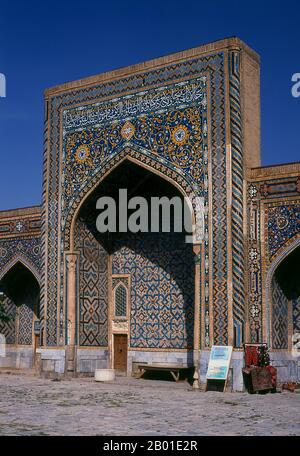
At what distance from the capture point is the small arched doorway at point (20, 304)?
15.0m

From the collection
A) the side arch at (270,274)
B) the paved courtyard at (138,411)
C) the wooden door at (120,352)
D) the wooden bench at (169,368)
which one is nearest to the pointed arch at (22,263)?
the wooden door at (120,352)

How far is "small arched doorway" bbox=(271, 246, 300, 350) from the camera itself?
10805 mm

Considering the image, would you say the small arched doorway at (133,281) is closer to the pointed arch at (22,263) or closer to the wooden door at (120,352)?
the wooden door at (120,352)

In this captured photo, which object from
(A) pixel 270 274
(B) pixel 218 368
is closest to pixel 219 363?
(B) pixel 218 368

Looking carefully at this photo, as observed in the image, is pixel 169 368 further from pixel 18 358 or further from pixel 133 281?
pixel 18 358

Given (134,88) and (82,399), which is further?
(134,88)

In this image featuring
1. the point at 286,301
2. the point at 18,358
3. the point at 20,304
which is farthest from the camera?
the point at 20,304

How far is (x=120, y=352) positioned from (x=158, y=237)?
2424 mm

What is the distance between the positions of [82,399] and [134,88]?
5.96 m

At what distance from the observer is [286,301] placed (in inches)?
445

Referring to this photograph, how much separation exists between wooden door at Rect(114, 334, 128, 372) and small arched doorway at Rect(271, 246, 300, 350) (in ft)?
11.8

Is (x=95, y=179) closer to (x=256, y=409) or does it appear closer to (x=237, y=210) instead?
(x=237, y=210)

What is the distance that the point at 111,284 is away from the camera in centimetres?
1369
